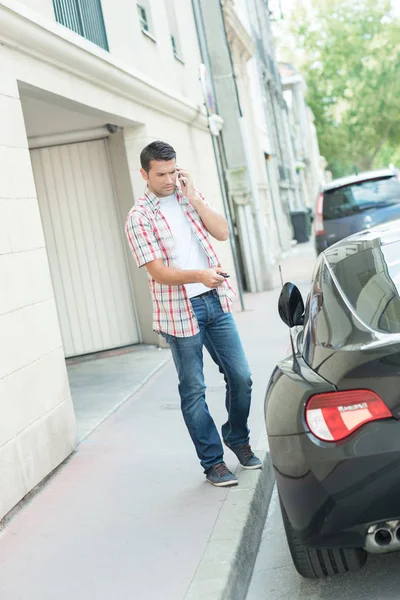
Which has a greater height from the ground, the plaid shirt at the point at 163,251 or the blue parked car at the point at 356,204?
the blue parked car at the point at 356,204

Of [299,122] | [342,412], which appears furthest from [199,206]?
[299,122]

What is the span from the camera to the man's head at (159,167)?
5465 mm

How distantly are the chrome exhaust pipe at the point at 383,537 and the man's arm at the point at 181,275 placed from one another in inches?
74.7

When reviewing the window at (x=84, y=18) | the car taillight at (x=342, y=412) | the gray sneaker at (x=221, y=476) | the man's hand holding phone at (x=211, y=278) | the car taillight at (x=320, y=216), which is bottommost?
the gray sneaker at (x=221, y=476)

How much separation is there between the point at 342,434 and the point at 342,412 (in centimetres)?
8

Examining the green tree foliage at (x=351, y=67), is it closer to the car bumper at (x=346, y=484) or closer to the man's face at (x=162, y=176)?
the man's face at (x=162, y=176)

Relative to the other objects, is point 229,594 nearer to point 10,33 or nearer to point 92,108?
point 10,33

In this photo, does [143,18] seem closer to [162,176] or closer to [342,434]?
[162,176]

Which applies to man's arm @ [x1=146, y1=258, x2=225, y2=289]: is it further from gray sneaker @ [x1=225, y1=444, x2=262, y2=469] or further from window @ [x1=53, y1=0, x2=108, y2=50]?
window @ [x1=53, y1=0, x2=108, y2=50]

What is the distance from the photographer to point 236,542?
469 centimetres

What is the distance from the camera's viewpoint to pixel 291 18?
2258 inches

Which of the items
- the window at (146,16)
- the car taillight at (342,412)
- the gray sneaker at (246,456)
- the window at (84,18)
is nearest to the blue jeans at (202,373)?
the gray sneaker at (246,456)

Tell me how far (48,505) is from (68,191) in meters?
6.82

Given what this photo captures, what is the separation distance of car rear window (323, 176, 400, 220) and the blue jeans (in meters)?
10.2
